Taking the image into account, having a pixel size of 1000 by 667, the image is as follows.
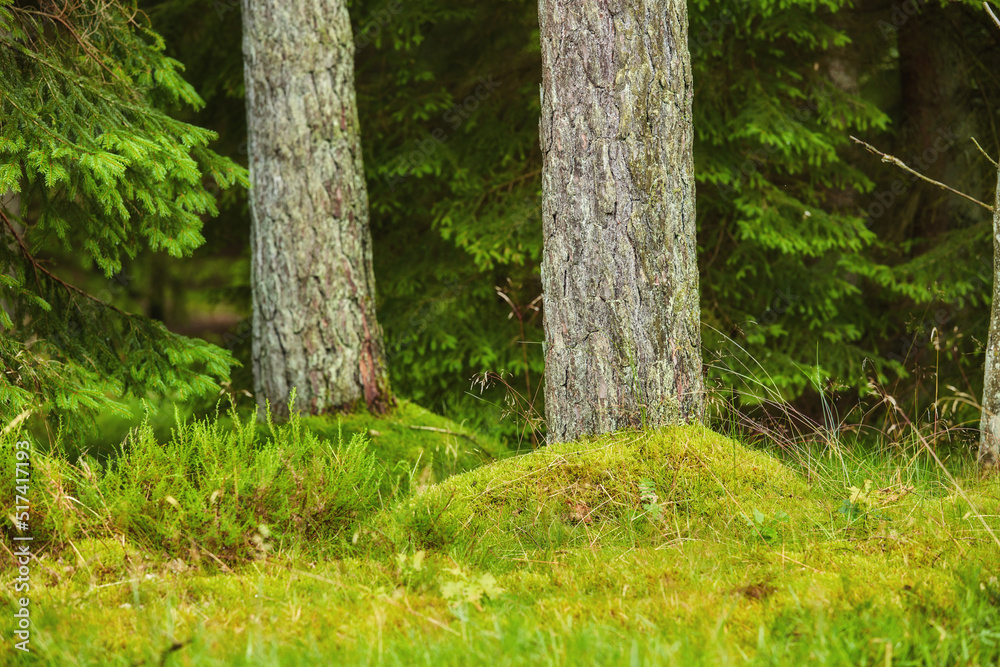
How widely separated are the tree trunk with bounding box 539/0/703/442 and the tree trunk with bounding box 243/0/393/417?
2.14 metres

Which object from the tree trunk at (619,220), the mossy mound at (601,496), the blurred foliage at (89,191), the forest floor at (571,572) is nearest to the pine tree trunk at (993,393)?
the forest floor at (571,572)

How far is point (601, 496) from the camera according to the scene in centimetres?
363

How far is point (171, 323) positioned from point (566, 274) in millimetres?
13701

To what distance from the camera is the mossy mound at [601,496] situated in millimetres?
3408

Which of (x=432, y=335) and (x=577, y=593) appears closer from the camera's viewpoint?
(x=577, y=593)

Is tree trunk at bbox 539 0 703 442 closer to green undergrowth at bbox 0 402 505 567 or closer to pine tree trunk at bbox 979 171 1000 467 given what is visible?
green undergrowth at bbox 0 402 505 567

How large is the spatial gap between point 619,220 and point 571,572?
1847mm

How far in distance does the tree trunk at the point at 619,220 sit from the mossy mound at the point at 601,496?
25cm

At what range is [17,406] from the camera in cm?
354

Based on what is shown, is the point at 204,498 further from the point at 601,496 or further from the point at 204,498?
the point at 601,496

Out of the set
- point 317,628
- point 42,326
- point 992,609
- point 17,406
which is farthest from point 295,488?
point 992,609

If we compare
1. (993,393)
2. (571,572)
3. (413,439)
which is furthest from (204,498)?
(993,393)

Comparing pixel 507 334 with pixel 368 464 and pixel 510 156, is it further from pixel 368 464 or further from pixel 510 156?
pixel 368 464

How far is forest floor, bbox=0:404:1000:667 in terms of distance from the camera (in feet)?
7.90
